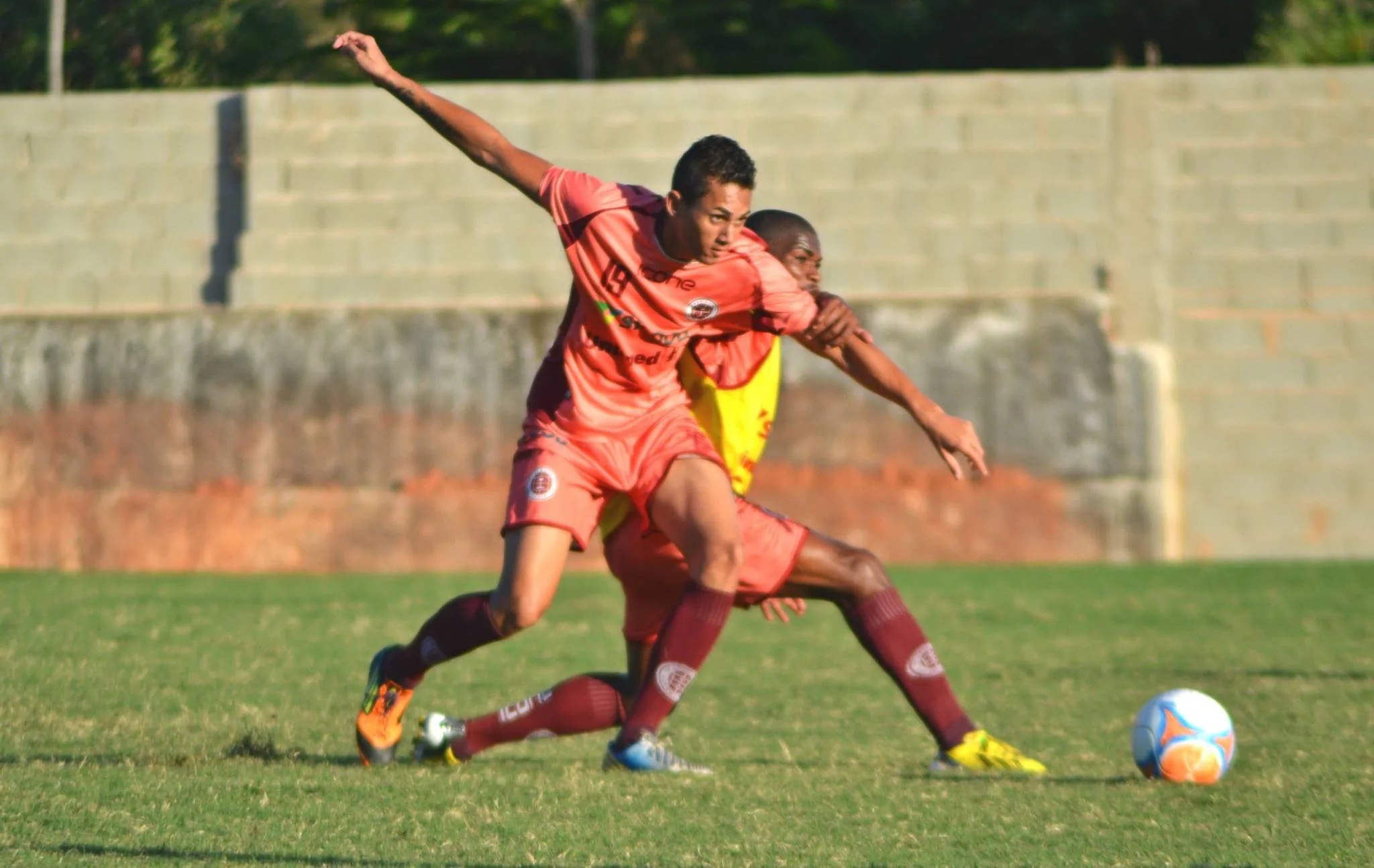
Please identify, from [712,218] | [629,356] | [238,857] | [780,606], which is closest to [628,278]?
[629,356]

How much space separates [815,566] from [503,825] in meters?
1.45

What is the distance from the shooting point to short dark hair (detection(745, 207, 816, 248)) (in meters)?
5.73

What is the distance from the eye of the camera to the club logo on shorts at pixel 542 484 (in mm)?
5145

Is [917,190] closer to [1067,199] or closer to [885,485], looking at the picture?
[1067,199]

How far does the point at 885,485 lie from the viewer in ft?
40.3

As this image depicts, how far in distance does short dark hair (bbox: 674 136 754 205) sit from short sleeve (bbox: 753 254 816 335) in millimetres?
302

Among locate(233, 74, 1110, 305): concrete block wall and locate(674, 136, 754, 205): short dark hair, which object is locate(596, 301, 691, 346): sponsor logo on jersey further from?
locate(233, 74, 1110, 305): concrete block wall

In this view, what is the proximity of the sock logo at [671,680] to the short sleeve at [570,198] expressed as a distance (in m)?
1.31

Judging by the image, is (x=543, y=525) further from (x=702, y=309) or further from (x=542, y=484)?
(x=702, y=309)

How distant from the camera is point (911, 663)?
530 centimetres

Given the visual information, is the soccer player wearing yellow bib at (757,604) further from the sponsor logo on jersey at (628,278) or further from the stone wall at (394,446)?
the stone wall at (394,446)

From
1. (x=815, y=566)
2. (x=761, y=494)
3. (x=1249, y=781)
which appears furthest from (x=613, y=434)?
(x=761, y=494)

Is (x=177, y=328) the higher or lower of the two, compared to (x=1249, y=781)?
higher

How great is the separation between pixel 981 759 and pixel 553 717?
1.25 metres
